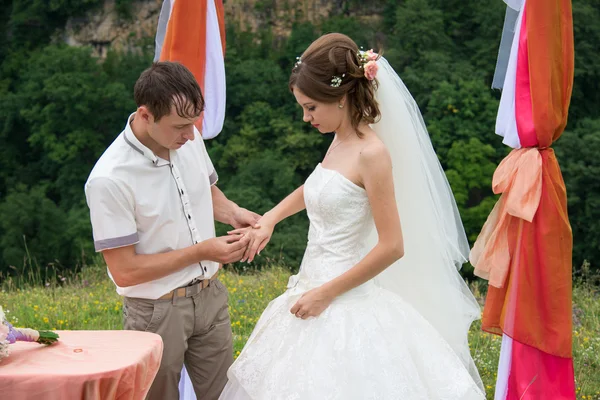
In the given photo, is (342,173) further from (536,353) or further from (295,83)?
(536,353)

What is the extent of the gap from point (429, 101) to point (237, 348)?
23.6m

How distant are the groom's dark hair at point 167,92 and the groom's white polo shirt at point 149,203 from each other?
7.1 inches

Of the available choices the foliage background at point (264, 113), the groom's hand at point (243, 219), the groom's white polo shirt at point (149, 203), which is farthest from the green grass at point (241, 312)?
the foliage background at point (264, 113)

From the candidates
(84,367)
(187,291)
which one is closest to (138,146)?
(187,291)

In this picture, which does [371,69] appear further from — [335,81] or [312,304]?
[312,304]

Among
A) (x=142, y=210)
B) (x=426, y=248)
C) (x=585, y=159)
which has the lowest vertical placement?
(x=585, y=159)

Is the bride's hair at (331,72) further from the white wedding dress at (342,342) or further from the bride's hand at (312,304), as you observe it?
the bride's hand at (312,304)

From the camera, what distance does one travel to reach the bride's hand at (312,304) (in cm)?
310

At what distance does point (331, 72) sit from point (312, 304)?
36.2 inches

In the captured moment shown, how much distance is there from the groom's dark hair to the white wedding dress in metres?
0.60

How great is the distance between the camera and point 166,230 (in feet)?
10.5

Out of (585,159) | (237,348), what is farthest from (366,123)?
(585,159)

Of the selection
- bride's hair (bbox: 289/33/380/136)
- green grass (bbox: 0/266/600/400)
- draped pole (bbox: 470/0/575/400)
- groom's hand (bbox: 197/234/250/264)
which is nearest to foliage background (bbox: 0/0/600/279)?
green grass (bbox: 0/266/600/400)

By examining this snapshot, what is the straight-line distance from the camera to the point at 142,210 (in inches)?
123
